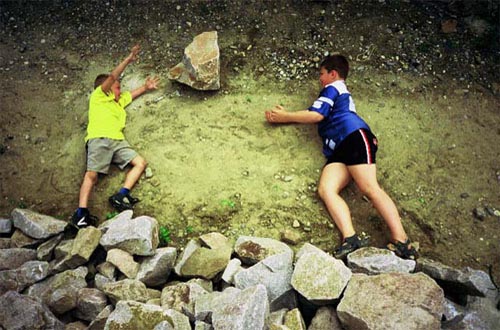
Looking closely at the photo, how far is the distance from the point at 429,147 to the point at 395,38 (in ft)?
4.26

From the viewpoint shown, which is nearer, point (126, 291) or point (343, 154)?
point (126, 291)

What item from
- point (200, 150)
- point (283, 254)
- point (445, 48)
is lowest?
point (283, 254)

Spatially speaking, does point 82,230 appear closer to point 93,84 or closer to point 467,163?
point 93,84

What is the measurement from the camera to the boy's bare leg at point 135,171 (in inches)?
158

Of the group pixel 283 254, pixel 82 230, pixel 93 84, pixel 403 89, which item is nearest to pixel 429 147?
pixel 403 89

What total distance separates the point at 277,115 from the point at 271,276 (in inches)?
61.2

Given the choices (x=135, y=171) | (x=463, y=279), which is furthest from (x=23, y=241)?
(x=463, y=279)

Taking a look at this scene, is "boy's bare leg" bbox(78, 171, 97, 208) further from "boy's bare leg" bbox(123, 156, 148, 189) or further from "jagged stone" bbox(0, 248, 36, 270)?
"jagged stone" bbox(0, 248, 36, 270)

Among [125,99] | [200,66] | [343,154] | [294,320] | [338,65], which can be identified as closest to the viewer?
[294,320]

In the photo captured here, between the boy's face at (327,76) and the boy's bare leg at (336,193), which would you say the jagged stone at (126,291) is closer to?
the boy's bare leg at (336,193)

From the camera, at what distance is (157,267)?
134 inches

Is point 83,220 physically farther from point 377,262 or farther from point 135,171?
point 377,262

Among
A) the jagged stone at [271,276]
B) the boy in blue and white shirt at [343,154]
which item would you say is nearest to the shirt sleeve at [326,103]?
the boy in blue and white shirt at [343,154]

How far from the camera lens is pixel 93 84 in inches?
190
